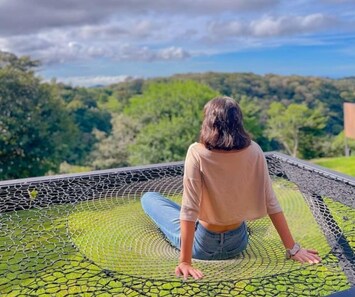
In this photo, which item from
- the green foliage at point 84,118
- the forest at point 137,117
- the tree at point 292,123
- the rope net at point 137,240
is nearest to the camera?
the rope net at point 137,240

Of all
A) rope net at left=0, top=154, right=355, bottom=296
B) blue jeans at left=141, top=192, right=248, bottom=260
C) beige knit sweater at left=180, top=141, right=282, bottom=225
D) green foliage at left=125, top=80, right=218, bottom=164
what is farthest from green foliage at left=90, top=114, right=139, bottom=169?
beige knit sweater at left=180, top=141, right=282, bottom=225

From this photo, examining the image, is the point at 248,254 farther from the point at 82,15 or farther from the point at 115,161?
the point at 82,15

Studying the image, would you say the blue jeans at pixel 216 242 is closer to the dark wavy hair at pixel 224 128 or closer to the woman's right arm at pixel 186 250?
the woman's right arm at pixel 186 250

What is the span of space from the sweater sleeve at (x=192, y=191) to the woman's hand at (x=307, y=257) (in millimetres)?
414

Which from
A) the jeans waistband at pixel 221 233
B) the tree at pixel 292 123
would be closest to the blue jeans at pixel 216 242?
the jeans waistband at pixel 221 233

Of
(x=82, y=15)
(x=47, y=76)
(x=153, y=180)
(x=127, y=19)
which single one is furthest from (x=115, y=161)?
(x=153, y=180)

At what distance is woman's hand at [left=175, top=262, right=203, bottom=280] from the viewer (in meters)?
1.39

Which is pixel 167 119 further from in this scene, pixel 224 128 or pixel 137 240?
pixel 224 128

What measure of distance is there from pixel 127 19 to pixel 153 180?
1784cm

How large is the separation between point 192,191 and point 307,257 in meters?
0.49

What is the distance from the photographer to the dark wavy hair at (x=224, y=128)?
1.47 metres

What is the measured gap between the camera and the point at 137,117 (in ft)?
41.4

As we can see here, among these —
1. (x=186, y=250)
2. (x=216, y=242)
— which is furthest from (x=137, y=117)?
(x=186, y=250)

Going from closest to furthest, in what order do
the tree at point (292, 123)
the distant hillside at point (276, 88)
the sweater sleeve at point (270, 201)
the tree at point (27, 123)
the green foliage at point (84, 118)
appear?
1. the sweater sleeve at point (270, 201)
2. the tree at point (27, 123)
3. the green foliage at point (84, 118)
4. the distant hillside at point (276, 88)
5. the tree at point (292, 123)
